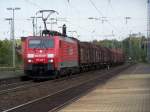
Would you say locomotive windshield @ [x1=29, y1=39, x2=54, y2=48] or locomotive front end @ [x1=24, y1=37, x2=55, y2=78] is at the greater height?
locomotive windshield @ [x1=29, y1=39, x2=54, y2=48]

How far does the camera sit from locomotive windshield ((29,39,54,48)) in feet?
119

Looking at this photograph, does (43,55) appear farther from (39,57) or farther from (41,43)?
(41,43)

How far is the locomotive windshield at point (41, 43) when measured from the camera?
3641 centimetres

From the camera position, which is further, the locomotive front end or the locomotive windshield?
the locomotive windshield

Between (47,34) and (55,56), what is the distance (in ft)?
10.5

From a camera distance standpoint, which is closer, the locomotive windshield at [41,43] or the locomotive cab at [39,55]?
the locomotive cab at [39,55]

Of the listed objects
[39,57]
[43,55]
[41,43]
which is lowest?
[39,57]

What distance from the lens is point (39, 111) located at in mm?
16094

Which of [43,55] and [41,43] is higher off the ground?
[41,43]

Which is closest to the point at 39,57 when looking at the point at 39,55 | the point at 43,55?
the point at 39,55

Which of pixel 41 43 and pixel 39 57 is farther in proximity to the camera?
pixel 41 43

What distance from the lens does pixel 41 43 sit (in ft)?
120

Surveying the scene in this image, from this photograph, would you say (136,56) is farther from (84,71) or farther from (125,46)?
(84,71)

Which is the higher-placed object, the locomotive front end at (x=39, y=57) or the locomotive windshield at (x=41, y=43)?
the locomotive windshield at (x=41, y=43)
